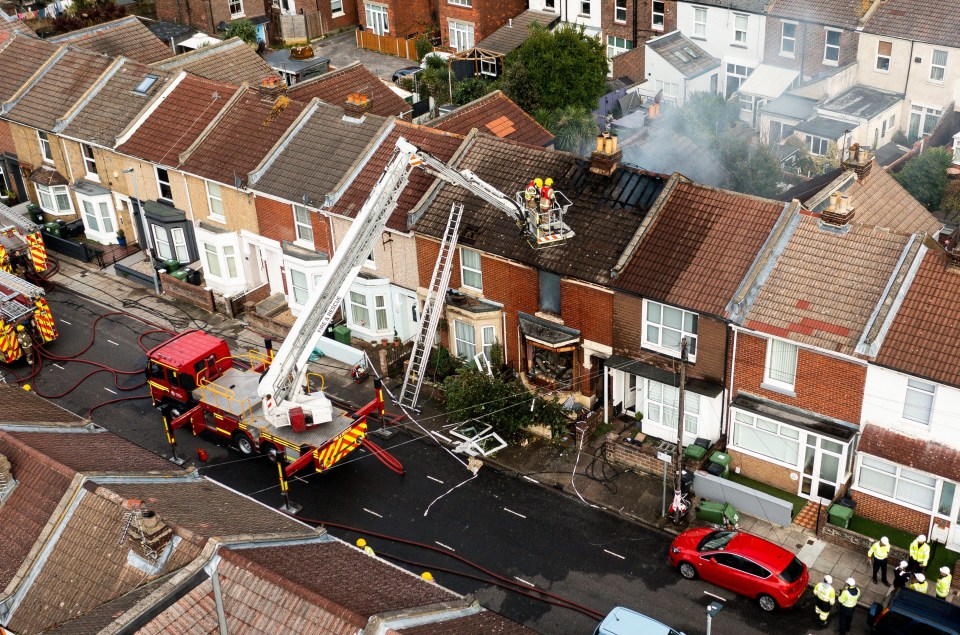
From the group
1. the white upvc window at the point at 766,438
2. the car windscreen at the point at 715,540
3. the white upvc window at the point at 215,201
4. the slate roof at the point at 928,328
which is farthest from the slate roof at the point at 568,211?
the white upvc window at the point at 215,201

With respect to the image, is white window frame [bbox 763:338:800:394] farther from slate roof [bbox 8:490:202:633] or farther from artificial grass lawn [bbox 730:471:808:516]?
slate roof [bbox 8:490:202:633]

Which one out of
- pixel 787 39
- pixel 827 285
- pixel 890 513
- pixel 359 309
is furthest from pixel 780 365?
pixel 787 39

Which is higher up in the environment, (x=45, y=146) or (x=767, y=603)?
(x=45, y=146)

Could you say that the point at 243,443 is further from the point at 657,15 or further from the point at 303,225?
the point at 657,15

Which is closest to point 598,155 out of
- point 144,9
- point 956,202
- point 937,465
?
point 937,465

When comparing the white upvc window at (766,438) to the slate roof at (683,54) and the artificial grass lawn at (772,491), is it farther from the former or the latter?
the slate roof at (683,54)

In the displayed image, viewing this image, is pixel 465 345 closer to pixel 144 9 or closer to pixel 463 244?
pixel 463 244

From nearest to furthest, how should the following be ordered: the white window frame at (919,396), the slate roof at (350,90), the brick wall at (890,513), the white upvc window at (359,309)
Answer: the white window frame at (919,396)
the brick wall at (890,513)
the white upvc window at (359,309)
the slate roof at (350,90)
